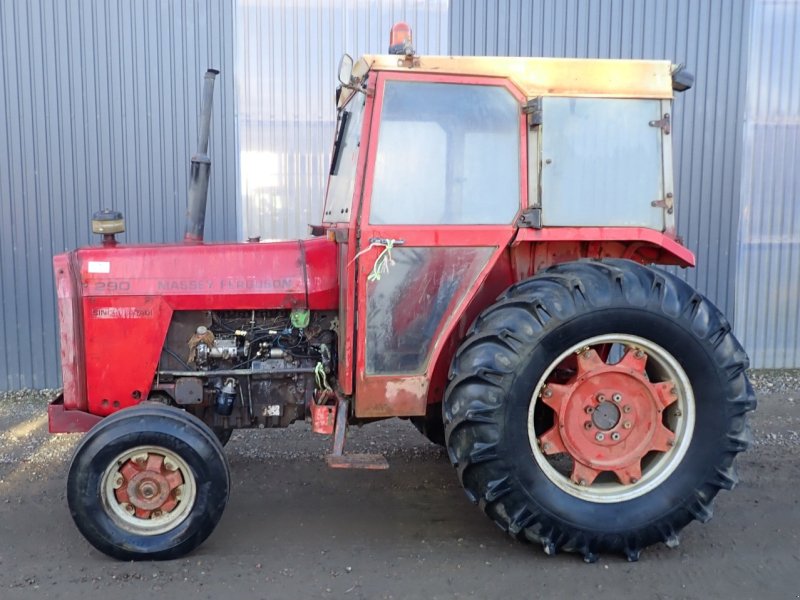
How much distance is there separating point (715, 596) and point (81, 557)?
2879 millimetres

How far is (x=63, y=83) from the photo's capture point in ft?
21.4

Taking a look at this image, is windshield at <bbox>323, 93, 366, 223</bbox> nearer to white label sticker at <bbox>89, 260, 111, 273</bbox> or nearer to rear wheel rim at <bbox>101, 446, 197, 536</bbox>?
white label sticker at <bbox>89, 260, 111, 273</bbox>

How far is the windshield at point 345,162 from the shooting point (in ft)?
12.0

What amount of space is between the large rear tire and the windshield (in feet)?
3.17

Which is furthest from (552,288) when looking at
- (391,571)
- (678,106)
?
(678,106)

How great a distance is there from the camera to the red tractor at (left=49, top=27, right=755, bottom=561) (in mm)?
3289

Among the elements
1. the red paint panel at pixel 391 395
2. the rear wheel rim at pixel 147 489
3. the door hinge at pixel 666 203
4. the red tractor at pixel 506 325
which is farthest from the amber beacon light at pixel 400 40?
the rear wheel rim at pixel 147 489

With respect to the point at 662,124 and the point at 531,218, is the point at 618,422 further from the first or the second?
the point at 662,124

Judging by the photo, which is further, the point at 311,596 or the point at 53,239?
the point at 53,239

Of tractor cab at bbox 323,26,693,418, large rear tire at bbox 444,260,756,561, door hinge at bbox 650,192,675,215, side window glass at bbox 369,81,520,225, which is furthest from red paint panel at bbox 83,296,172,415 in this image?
door hinge at bbox 650,192,675,215

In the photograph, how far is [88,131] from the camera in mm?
6570

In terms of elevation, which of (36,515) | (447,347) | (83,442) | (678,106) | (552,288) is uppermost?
(678,106)

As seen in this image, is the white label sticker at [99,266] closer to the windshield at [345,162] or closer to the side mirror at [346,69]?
the windshield at [345,162]

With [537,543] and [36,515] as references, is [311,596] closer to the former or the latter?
[537,543]
